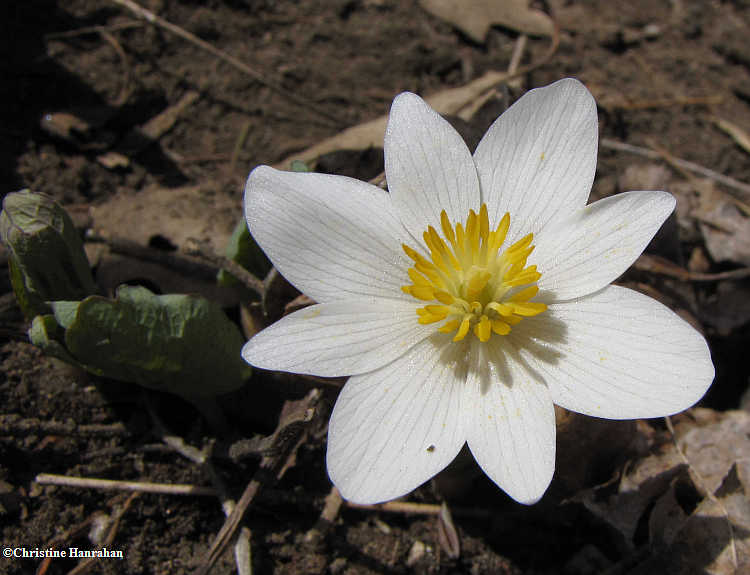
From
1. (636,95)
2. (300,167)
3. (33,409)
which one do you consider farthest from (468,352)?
(636,95)

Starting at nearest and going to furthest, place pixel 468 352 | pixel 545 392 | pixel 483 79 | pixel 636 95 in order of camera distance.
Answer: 1. pixel 545 392
2. pixel 468 352
3. pixel 483 79
4. pixel 636 95

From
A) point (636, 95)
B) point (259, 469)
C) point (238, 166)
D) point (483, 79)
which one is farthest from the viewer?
point (636, 95)

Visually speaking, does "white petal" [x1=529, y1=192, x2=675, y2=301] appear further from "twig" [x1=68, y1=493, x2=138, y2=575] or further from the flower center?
"twig" [x1=68, y1=493, x2=138, y2=575]

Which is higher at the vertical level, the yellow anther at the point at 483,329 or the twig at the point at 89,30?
the twig at the point at 89,30

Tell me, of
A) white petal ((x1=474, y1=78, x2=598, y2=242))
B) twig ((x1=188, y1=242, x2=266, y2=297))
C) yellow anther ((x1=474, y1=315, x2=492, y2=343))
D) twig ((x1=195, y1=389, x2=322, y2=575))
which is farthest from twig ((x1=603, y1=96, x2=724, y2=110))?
twig ((x1=195, y1=389, x2=322, y2=575))

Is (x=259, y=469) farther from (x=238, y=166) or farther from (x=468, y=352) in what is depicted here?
(x=238, y=166)

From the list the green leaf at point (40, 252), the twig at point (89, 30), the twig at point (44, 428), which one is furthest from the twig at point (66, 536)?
the twig at point (89, 30)

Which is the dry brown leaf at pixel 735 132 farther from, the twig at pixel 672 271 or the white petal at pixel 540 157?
the white petal at pixel 540 157
